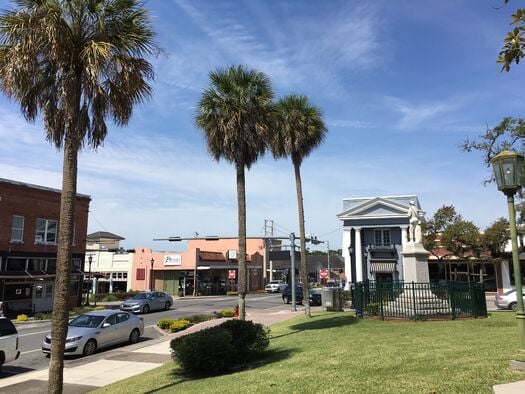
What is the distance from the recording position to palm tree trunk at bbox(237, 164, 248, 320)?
53.4 feet

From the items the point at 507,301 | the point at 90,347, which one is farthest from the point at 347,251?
the point at 90,347

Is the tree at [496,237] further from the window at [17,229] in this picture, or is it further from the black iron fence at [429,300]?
the window at [17,229]

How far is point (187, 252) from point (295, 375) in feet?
175

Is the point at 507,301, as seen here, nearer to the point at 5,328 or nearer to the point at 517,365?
the point at 517,365

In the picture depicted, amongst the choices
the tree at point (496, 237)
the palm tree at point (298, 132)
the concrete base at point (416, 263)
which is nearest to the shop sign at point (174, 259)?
the tree at point (496, 237)

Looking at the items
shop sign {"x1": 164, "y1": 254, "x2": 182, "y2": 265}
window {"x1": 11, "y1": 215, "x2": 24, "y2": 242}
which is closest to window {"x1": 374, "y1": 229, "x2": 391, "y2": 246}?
shop sign {"x1": 164, "y1": 254, "x2": 182, "y2": 265}

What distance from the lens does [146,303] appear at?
3478cm

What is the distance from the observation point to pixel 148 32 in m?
10.2

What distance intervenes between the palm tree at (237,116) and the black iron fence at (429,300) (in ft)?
19.9

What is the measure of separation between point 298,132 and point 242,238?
9.41 metres

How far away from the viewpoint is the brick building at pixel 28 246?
109ft

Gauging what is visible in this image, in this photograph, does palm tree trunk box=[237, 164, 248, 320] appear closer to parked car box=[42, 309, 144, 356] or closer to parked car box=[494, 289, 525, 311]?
parked car box=[42, 309, 144, 356]

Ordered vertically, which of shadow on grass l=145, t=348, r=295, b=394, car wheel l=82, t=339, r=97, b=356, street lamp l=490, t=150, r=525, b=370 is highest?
street lamp l=490, t=150, r=525, b=370

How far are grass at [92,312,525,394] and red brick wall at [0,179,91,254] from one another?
25990 millimetres
